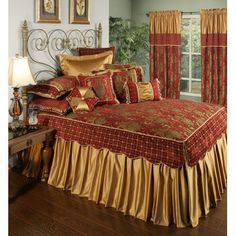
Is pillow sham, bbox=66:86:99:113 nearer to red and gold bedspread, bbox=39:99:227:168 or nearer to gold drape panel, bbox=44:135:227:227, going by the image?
red and gold bedspread, bbox=39:99:227:168

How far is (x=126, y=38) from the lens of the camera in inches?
240

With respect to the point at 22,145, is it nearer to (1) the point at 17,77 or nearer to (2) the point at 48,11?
(1) the point at 17,77

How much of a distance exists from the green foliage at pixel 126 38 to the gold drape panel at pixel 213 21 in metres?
1.12

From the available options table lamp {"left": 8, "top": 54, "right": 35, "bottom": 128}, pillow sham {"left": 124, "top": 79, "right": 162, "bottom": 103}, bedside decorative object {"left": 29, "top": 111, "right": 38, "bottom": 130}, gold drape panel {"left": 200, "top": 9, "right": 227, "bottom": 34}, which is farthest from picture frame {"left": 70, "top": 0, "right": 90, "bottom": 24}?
gold drape panel {"left": 200, "top": 9, "right": 227, "bottom": 34}

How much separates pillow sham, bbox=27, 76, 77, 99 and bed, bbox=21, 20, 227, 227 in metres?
0.23

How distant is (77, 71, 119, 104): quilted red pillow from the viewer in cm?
363

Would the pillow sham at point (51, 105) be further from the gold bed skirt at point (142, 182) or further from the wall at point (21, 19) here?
the wall at point (21, 19)

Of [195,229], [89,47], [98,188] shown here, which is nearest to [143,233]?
[195,229]

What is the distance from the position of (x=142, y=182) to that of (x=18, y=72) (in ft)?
4.93

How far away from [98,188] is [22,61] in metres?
1.36

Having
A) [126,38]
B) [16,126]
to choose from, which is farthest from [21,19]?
[126,38]

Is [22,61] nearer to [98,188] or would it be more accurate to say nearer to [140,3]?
[98,188]
